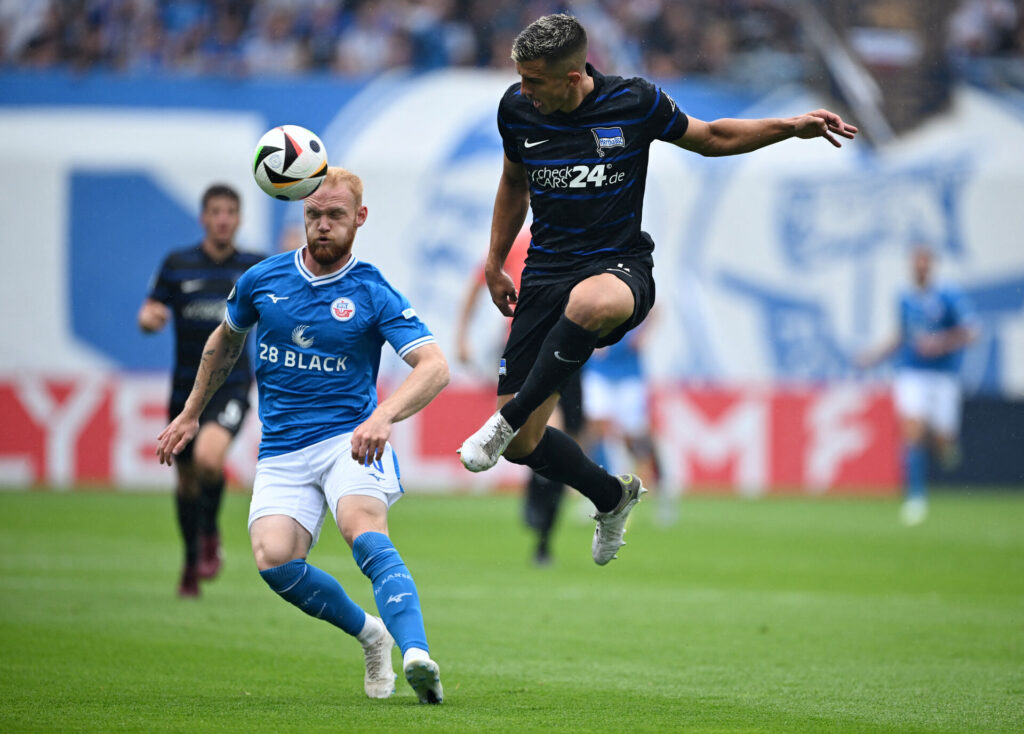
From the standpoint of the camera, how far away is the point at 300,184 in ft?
20.4

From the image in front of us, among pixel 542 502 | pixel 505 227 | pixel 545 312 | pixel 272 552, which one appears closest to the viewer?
pixel 272 552

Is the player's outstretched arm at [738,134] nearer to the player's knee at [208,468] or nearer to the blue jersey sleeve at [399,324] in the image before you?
the blue jersey sleeve at [399,324]

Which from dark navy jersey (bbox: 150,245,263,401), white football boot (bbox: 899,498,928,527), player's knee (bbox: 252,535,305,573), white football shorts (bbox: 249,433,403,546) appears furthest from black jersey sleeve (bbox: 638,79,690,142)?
white football boot (bbox: 899,498,928,527)

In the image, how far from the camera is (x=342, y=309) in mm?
6082

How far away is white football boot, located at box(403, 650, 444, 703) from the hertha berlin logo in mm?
1431

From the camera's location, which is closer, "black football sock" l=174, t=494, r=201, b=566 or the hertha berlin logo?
the hertha berlin logo

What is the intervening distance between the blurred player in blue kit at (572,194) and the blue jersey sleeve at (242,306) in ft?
3.51

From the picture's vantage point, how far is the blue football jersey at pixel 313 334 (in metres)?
6.09

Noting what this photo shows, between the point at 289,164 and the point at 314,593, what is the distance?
71.8 inches

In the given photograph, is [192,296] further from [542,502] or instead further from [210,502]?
[542,502]

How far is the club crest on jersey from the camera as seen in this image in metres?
6.45

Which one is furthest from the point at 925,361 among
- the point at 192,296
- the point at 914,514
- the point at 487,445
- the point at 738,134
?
the point at 487,445

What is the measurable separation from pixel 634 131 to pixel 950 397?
1221 centimetres

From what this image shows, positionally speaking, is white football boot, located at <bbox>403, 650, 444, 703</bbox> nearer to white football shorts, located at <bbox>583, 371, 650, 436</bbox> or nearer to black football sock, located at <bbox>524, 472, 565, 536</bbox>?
black football sock, located at <bbox>524, 472, 565, 536</bbox>
